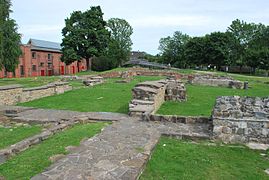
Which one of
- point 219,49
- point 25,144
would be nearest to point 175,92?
point 25,144

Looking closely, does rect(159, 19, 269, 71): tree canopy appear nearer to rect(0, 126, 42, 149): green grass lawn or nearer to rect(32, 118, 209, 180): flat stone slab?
rect(32, 118, 209, 180): flat stone slab

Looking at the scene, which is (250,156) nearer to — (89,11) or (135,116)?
(135,116)

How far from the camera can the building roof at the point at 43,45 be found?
51903mm

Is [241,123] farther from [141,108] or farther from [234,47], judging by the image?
[234,47]

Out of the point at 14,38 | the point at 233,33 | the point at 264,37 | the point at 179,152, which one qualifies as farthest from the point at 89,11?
the point at 179,152

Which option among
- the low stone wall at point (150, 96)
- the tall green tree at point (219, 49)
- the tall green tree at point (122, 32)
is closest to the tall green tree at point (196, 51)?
the tall green tree at point (219, 49)

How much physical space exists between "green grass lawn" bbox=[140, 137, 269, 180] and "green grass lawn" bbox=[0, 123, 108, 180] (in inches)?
80.6

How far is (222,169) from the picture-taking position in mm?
5117

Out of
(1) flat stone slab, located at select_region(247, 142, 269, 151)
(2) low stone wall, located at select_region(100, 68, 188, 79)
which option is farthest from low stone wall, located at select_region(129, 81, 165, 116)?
(2) low stone wall, located at select_region(100, 68, 188, 79)

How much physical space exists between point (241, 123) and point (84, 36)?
39376 mm

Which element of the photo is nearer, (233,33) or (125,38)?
(233,33)

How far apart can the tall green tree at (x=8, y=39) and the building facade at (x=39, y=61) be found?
669 inches

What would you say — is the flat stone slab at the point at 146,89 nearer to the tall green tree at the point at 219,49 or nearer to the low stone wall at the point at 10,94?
the low stone wall at the point at 10,94

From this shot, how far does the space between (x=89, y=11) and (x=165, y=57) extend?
3501 cm
